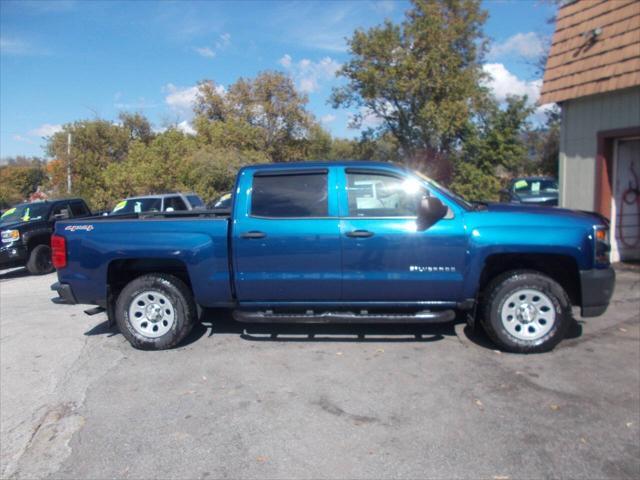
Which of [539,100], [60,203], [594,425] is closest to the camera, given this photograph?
[594,425]

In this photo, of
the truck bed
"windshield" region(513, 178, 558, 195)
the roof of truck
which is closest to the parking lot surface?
the truck bed

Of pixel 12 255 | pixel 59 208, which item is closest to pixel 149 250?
pixel 12 255

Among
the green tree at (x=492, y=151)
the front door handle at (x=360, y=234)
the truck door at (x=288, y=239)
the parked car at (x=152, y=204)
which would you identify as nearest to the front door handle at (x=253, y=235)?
the truck door at (x=288, y=239)

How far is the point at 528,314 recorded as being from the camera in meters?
5.38

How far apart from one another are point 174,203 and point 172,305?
369 inches

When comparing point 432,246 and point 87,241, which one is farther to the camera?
point 87,241

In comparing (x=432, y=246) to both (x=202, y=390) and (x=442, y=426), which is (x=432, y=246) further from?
(x=202, y=390)

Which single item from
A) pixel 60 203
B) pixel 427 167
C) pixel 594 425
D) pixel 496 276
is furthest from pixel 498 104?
pixel 594 425

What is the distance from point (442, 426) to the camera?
3.99 metres

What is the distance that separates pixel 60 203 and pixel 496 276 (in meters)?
11.8

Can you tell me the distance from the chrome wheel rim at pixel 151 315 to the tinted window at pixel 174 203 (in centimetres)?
888

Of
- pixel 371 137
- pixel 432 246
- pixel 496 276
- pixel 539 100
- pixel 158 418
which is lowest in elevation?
pixel 158 418

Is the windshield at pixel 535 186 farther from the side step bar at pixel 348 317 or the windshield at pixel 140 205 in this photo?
the side step bar at pixel 348 317

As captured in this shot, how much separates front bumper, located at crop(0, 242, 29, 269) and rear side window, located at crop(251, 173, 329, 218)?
355 inches
